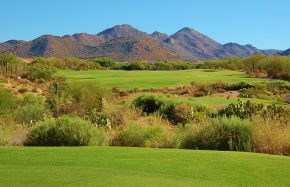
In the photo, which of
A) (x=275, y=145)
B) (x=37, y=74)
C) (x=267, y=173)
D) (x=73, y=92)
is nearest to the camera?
(x=267, y=173)

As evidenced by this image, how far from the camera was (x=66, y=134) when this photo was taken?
→ 530 inches

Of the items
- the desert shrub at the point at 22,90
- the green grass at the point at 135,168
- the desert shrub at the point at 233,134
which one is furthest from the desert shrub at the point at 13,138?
the desert shrub at the point at 22,90

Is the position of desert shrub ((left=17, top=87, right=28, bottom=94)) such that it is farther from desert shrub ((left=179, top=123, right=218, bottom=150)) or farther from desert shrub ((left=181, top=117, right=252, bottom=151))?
desert shrub ((left=181, top=117, right=252, bottom=151))

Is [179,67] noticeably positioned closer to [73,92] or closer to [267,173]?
[73,92]

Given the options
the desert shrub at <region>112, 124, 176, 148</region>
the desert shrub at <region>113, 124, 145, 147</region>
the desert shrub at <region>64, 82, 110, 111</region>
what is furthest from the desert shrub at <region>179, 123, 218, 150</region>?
the desert shrub at <region>64, 82, 110, 111</region>

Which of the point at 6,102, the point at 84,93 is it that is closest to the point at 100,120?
the point at 6,102

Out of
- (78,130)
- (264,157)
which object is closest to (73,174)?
(264,157)

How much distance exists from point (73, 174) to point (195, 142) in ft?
19.3

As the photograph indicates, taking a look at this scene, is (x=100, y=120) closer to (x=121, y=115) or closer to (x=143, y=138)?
(x=121, y=115)

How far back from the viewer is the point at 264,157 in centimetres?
1045

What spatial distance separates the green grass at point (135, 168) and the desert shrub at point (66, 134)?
180 centimetres

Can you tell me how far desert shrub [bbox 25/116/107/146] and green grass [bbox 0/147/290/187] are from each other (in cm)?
180

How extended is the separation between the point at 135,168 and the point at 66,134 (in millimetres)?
4765

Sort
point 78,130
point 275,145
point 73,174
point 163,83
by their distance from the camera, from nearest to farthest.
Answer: point 73,174 → point 275,145 → point 78,130 → point 163,83
